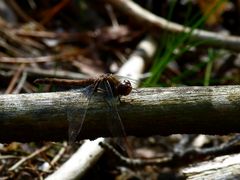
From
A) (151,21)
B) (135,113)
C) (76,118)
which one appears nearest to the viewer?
(76,118)

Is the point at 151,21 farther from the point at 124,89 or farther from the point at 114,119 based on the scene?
the point at 114,119

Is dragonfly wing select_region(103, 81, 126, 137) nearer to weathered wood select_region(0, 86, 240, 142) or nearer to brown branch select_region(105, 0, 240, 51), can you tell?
weathered wood select_region(0, 86, 240, 142)

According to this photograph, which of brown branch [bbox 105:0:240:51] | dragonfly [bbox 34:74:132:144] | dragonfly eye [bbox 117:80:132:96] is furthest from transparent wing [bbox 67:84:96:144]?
brown branch [bbox 105:0:240:51]

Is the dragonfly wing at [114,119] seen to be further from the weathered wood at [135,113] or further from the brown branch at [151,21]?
the brown branch at [151,21]

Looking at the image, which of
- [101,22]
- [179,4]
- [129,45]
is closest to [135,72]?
[129,45]

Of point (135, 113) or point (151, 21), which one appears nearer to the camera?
point (135, 113)

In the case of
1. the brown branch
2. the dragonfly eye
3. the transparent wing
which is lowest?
the transparent wing

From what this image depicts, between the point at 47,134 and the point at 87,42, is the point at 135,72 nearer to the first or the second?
the point at 87,42

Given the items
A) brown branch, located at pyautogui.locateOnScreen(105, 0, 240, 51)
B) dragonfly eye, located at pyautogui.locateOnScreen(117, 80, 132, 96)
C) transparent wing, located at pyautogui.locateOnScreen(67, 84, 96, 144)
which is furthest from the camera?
brown branch, located at pyautogui.locateOnScreen(105, 0, 240, 51)

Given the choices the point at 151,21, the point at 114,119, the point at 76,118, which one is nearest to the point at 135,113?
the point at 114,119
